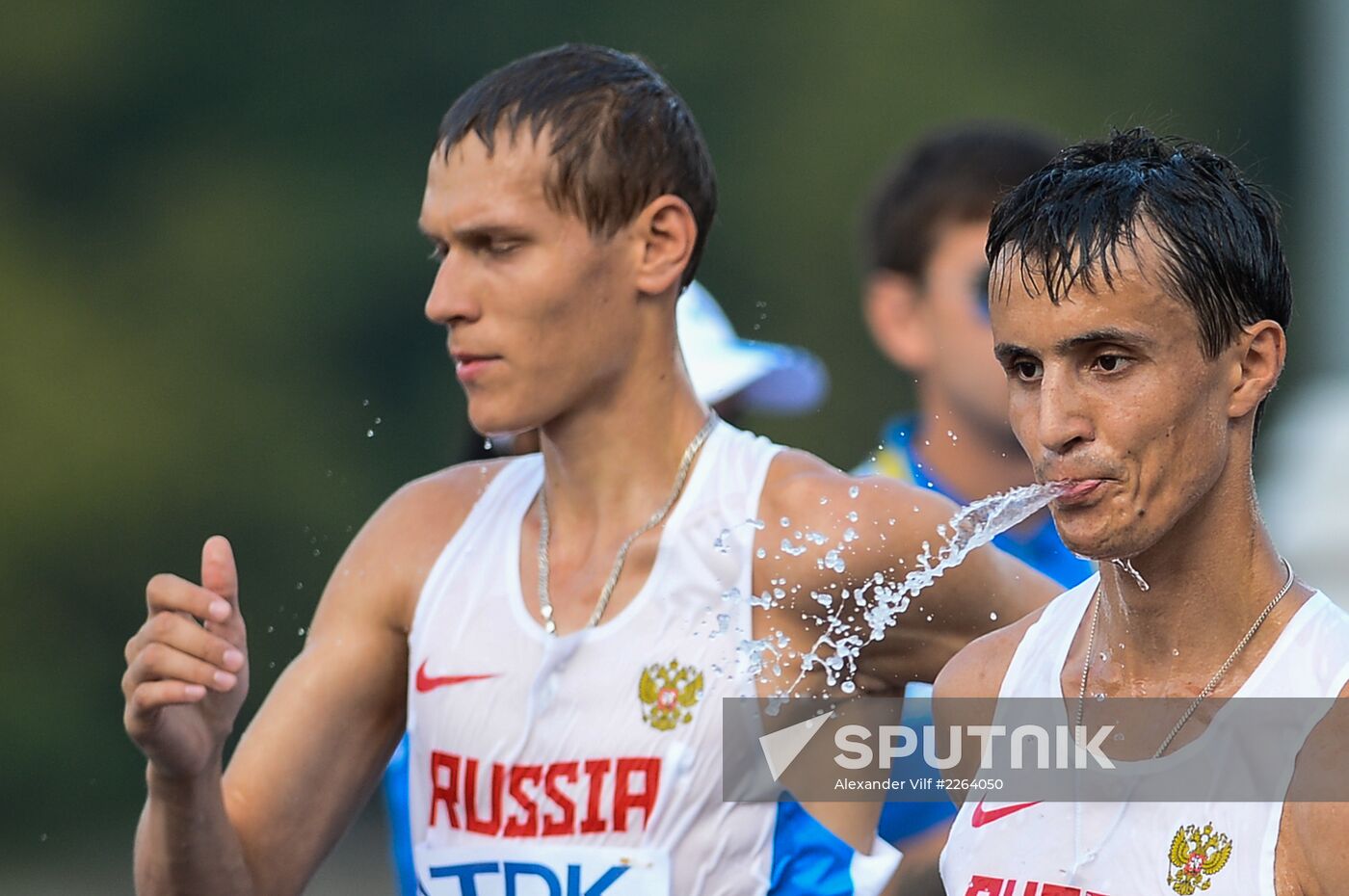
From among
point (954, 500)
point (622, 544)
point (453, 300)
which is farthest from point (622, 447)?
point (954, 500)

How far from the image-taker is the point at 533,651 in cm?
378

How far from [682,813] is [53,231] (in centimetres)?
1156

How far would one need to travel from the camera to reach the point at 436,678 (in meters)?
3.82

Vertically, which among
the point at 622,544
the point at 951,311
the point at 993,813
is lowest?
the point at 993,813

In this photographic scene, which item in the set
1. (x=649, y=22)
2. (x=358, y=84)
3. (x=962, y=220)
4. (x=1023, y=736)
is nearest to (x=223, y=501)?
(x=358, y=84)

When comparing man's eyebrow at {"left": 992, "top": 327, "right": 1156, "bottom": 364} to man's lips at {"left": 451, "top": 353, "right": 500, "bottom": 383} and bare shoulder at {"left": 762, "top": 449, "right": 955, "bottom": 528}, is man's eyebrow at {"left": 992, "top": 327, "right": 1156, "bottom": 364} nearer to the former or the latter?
bare shoulder at {"left": 762, "top": 449, "right": 955, "bottom": 528}

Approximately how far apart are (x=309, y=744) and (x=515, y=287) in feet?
2.90

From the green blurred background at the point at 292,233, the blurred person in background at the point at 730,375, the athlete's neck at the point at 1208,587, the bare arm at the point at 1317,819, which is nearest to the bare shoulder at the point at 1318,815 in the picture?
the bare arm at the point at 1317,819

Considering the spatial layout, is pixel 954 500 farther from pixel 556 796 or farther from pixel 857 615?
pixel 556 796

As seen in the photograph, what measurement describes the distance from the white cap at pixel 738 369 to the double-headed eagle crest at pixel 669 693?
1.43m

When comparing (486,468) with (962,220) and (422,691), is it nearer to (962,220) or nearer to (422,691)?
(422,691)

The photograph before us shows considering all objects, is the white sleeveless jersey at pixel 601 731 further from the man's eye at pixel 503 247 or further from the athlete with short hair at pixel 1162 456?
the athlete with short hair at pixel 1162 456

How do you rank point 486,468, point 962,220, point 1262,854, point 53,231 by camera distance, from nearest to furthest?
point 1262,854, point 486,468, point 962,220, point 53,231

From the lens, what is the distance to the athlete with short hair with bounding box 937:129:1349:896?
279cm
